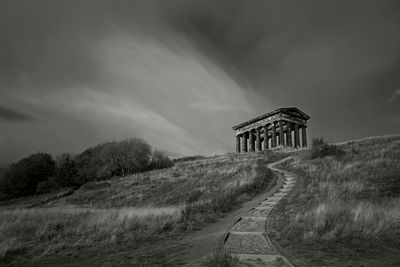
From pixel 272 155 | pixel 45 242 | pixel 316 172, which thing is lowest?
pixel 45 242

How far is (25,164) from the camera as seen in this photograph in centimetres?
5081

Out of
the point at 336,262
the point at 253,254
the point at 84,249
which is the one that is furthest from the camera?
the point at 84,249

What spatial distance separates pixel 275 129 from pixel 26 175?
1909 inches

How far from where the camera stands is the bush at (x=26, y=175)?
4841cm

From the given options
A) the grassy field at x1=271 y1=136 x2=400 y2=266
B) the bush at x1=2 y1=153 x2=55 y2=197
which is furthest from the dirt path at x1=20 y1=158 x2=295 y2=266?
the bush at x1=2 y1=153 x2=55 y2=197

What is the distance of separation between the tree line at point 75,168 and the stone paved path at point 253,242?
41.0 meters

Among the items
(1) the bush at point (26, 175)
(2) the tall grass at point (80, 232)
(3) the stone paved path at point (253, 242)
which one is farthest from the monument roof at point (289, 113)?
(1) the bush at point (26, 175)

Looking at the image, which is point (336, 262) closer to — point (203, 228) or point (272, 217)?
point (272, 217)

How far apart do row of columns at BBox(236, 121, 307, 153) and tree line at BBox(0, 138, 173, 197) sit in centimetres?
1735

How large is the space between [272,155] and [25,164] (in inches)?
1839

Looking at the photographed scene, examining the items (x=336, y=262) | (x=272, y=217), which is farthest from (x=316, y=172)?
(x=336, y=262)

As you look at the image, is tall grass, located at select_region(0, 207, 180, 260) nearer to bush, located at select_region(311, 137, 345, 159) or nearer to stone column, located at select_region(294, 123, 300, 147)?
bush, located at select_region(311, 137, 345, 159)

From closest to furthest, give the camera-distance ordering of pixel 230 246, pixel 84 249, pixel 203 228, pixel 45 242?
pixel 230 246 < pixel 84 249 < pixel 45 242 < pixel 203 228

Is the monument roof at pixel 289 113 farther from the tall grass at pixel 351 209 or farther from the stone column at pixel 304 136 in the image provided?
the tall grass at pixel 351 209
